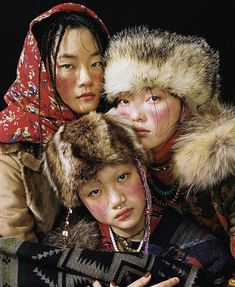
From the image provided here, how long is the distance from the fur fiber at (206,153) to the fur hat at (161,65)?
10 centimetres

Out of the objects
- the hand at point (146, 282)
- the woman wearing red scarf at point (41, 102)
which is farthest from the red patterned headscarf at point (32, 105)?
the hand at point (146, 282)

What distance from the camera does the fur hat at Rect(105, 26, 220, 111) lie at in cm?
158

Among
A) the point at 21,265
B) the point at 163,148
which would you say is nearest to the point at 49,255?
the point at 21,265

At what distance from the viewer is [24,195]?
5.36 ft

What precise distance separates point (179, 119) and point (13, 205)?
0.54 metres

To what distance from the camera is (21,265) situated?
1.50m

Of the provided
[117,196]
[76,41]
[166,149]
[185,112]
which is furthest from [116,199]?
[76,41]

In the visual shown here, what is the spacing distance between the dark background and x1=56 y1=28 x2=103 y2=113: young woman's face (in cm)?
41

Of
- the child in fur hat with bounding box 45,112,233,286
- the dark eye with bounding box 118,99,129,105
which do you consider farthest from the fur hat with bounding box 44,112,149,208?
the dark eye with bounding box 118,99,129,105

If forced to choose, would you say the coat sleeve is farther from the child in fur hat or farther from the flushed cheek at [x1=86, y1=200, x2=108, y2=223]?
the flushed cheek at [x1=86, y1=200, x2=108, y2=223]

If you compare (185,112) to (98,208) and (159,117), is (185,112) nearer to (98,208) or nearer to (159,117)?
(159,117)

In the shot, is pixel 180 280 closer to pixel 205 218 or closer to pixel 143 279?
pixel 143 279

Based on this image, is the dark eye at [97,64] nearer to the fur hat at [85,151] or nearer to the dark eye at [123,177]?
the fur hat at [85,151]

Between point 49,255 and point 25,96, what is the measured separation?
538 mm
